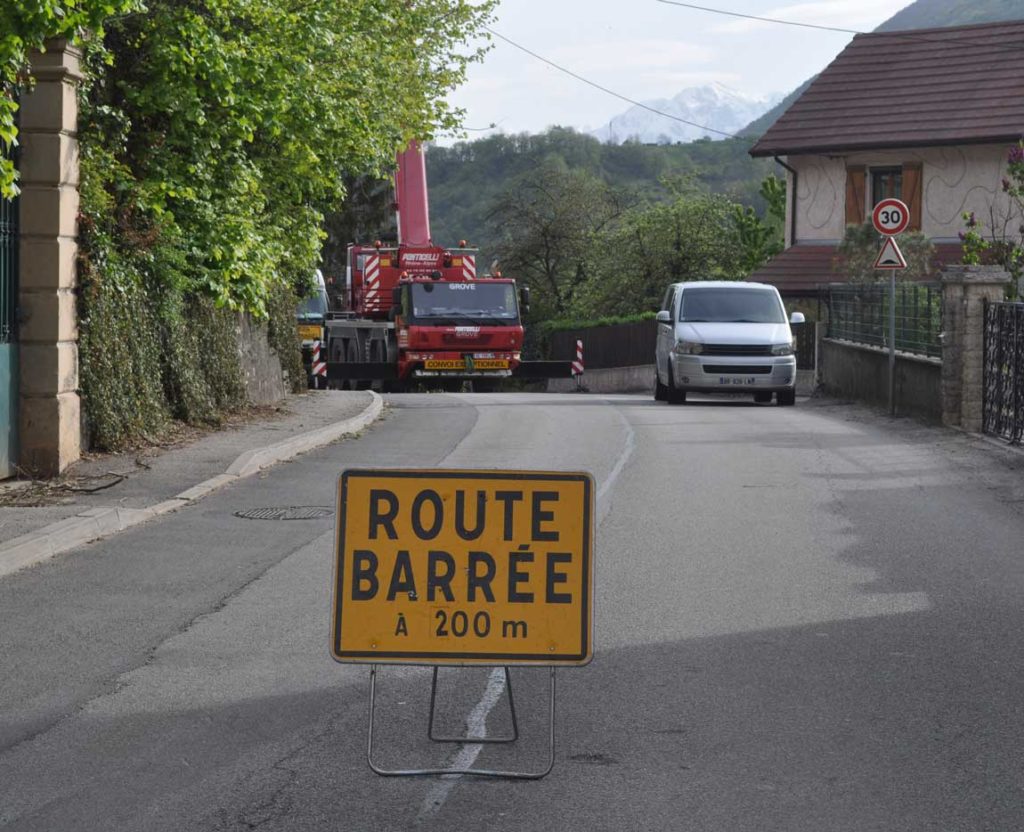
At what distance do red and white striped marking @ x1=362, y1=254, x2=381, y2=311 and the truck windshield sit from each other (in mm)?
2666

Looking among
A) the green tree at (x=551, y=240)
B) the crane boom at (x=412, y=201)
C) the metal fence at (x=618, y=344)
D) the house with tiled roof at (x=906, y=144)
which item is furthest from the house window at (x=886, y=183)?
the green tree at (x=551, y=240)

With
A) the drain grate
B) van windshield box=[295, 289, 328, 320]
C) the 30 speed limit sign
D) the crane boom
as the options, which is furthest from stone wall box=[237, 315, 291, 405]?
van windshield box=[295, 289, 328, 320]

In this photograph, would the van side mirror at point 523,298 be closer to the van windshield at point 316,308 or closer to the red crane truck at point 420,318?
the red crane truck at point 420,318

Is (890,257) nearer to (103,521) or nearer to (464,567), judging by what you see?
(103,521)

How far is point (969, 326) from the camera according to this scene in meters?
20.4

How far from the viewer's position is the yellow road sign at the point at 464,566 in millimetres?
5867

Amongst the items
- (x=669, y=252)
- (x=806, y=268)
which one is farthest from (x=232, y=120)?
(x=669, y=252)

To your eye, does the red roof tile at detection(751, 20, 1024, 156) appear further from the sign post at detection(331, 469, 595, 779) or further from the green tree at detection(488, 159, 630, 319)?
the sign post at detection(331, 469, 595, 779)

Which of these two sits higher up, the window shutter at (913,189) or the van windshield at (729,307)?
the window shutter at (913,189)

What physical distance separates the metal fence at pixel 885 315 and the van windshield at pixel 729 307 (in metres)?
1.63

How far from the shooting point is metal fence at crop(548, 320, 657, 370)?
4784 centimetres

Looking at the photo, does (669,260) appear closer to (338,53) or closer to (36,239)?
(338,53)

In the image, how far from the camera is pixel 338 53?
66.0 ft

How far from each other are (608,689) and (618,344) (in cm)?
4218
